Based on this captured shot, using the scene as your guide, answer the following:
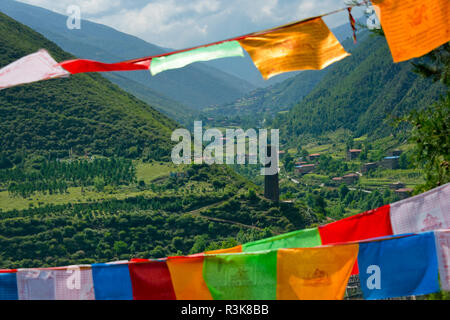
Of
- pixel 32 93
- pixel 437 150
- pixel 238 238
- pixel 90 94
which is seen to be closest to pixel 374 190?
pixel 238 238

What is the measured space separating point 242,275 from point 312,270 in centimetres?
56

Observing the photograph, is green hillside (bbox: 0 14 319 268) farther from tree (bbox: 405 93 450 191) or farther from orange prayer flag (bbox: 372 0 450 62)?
orange prayer flag (bbox: 372 0 450 62)

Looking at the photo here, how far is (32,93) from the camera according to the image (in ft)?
307

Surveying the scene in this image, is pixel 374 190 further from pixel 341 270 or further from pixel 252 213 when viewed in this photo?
pixel 341 270

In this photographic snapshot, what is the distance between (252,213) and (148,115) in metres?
34.9

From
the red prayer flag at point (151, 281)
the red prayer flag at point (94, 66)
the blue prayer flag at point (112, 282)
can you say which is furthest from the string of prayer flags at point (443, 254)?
the red prayer flag at point (94, 66)

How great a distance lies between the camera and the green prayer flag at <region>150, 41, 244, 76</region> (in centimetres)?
473

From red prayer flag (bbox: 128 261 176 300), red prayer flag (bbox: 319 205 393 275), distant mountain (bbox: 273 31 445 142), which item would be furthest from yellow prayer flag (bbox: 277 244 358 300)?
distant mountain (bbox: 273 31 445 142)

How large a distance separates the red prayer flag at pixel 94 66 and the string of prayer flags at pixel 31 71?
0.25ft

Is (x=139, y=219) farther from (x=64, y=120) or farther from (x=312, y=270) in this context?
(x=312, y=270)

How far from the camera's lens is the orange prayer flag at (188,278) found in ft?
15.5

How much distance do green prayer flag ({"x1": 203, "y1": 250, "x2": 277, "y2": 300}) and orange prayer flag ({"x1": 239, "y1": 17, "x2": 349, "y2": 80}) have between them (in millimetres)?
1554

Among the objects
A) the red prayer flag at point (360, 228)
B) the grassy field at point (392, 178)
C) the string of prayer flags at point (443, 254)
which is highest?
the grassy field at point (392, 178)

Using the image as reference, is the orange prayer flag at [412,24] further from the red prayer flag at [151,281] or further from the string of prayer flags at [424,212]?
the red prayer flag at [151,281]
